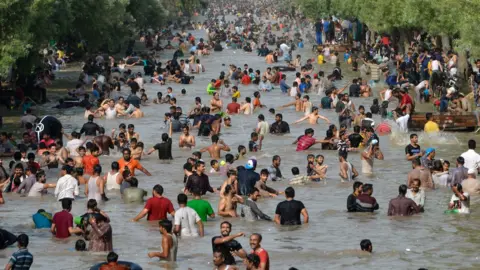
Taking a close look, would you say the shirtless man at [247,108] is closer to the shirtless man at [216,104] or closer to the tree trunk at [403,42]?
the shirtless man at [216,104]

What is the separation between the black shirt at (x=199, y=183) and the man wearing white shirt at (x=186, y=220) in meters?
3.77

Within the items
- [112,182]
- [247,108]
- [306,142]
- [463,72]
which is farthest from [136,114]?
[112,182]

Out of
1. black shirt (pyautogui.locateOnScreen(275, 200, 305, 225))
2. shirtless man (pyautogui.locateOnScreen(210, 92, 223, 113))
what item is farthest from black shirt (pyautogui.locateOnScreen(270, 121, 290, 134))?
black shirt (pyautogui.locateOnScreen(275, 200, 305, 225))

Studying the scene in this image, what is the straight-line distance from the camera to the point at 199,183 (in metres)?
26.0

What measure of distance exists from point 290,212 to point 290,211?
0.12 ft

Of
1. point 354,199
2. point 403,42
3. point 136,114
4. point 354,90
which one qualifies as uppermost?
A: point 403,42

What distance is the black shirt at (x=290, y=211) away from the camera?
23156 mm

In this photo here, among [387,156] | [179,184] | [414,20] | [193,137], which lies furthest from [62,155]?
[414,20]

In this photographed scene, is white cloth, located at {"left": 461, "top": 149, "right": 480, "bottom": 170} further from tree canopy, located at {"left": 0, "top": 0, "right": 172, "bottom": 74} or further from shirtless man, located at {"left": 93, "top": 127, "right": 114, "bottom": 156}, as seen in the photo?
tree canopy, located at {"left": 0, "top": 0, "right": 172, "bottom": 74}

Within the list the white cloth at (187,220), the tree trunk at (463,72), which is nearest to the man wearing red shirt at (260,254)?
the white cloth at (187,220)

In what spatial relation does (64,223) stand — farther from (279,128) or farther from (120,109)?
(120,109)

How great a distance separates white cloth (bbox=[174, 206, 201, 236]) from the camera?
853 inches

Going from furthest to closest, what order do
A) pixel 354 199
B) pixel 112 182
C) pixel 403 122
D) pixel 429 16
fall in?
pixel 429 16 < pixel 403 122 < pixel 112 182 < pixel 354 199

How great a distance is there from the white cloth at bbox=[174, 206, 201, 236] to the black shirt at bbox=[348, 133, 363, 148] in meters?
12.6
